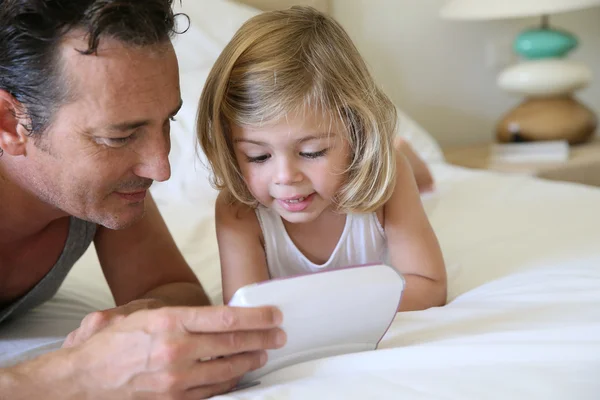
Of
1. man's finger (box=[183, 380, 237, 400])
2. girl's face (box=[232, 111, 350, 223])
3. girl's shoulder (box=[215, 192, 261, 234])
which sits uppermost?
girl's face (box=[232, 111, 350, 223])

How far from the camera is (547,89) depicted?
8.90 ft

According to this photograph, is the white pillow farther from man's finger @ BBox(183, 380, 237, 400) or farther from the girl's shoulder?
man's finger @ BBox(183, 380, 237, 400)

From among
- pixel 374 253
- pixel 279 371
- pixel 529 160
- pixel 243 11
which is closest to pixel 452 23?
pixel 529 160

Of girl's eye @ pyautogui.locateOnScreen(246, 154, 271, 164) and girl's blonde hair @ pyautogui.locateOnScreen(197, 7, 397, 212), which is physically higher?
girl's blonde hair @ pyautogui.locateOnScreen(197, 7, 397, 212)

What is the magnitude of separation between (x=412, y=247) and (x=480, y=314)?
241mm

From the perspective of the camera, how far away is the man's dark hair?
966 millimetres

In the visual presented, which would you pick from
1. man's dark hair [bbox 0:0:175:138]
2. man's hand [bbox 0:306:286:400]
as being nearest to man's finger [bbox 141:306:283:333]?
man's hand [bbox 0:306:286:400]

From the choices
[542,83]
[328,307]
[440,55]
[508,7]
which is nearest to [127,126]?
[328,307]

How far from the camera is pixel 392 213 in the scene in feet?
4.33

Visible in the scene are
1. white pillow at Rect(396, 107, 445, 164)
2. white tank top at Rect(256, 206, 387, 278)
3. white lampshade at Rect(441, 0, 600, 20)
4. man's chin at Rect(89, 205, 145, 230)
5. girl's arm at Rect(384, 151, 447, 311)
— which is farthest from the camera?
white lampshade at Rect(441, 0, 600, 20)

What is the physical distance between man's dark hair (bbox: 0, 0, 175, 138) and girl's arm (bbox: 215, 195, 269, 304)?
36 centimetres

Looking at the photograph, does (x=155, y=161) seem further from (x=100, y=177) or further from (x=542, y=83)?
(x=542, y=83)

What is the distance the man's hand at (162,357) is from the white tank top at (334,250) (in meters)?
0.47

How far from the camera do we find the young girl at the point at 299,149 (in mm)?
1145
